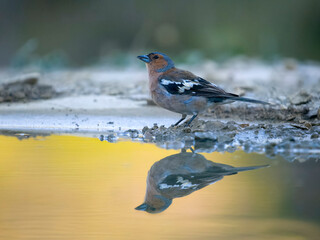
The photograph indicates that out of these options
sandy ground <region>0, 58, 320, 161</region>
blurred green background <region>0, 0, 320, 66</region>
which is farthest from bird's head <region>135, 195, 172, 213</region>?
blurred green background <region>0, 0, 320, 66</region>

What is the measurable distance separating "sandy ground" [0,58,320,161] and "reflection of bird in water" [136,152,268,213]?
0.58 metres

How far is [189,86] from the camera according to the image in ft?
21.0

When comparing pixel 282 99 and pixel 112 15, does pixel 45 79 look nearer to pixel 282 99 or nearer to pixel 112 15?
pixel 282 99

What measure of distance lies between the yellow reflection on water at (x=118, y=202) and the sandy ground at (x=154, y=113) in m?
0.60

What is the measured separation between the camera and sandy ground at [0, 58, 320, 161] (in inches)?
231

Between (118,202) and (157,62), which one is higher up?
(157,62)

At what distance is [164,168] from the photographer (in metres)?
4.83

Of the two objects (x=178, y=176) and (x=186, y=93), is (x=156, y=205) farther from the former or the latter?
(x=186, y=93)

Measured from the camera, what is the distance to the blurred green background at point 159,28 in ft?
53.6

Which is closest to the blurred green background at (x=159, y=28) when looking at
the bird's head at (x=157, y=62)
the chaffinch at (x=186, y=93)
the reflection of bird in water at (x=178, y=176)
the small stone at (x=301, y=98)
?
the small stone at (x=301, y=98)

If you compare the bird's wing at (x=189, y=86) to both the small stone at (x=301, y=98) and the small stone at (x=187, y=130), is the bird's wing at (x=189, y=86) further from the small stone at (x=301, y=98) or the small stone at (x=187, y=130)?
the small stone at (x=301, y=98)

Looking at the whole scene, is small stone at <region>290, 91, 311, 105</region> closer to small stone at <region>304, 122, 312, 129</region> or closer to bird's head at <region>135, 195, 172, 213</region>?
small stone at <region>304, 122, 312, 129</region>

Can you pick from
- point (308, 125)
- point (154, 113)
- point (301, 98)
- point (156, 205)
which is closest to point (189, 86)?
point (308, 125)

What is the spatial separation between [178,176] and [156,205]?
729 mm
